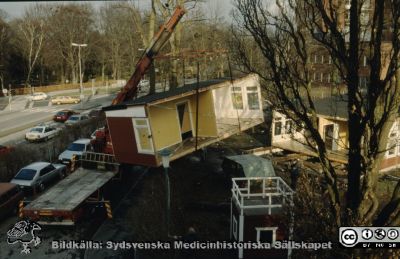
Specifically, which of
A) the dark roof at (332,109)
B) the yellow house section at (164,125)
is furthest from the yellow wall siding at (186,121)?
the dark roof at (332,109)

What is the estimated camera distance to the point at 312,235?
8.34 meters

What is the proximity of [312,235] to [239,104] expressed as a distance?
13453 millimetres

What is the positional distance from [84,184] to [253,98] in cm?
1072

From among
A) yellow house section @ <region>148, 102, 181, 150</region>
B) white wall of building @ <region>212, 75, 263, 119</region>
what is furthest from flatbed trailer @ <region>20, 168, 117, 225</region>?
white wall of building @ <region>212, 75, 263, 119</region>

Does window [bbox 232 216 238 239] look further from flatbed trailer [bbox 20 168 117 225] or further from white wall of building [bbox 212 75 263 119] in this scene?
white wall of building [bbox 212 75 263 119]

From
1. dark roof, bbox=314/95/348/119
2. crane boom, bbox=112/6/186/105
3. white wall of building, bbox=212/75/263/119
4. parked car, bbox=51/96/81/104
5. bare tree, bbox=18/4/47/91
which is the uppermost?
bare tree, bbox=18/4/47/91

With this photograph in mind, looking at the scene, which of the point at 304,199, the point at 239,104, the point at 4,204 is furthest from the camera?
the point at 239,104

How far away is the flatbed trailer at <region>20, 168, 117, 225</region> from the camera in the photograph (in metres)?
13.6

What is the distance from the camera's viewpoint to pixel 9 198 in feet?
50.3

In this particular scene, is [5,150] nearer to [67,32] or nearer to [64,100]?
[64,100]

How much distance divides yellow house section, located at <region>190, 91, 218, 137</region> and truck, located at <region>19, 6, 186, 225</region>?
3346 millimetres

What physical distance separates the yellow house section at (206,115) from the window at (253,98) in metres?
3.09

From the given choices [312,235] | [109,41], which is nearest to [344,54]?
[312,235]

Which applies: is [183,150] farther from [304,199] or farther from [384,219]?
[384,219]
